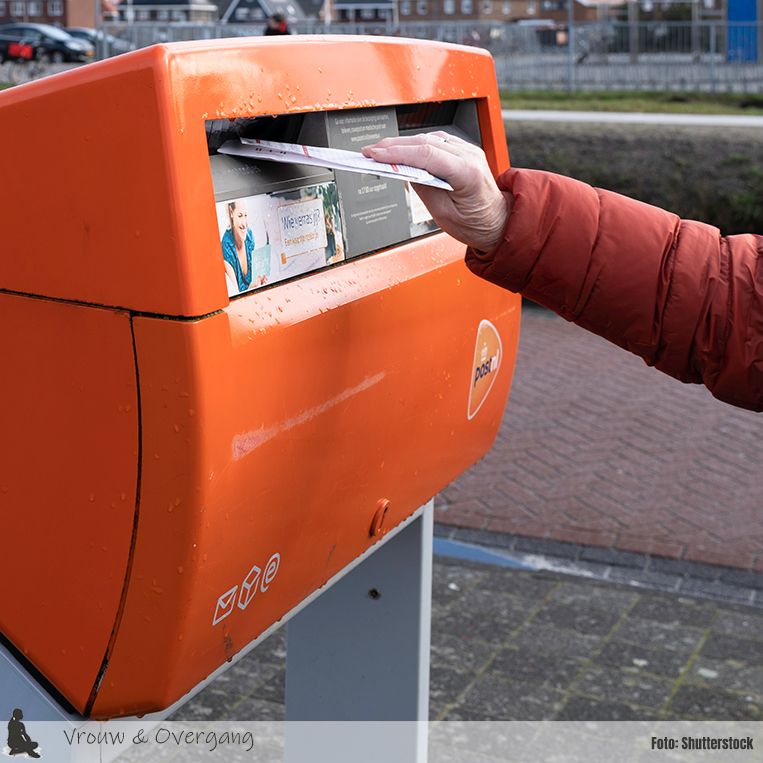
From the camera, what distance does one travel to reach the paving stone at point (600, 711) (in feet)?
9.55

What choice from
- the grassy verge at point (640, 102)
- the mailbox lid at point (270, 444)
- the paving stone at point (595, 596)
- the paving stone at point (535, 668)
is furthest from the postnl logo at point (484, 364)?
the grassy verge at point (640, 102)

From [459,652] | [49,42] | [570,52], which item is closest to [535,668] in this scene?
[459,652]

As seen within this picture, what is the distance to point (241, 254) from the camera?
1.19 m

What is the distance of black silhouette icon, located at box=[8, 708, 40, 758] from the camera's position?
126cm

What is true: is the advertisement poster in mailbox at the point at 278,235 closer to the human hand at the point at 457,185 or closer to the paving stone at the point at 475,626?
the human hand at the point at 457,185

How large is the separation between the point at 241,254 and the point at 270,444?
0.24 meters

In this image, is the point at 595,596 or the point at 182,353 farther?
the point at 595,596

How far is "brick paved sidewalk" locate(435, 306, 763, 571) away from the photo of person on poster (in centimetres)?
308

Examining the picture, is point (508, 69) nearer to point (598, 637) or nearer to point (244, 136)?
point (598, 637)

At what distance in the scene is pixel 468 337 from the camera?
1759 millimetres

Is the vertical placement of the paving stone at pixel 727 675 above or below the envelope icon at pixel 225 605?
below

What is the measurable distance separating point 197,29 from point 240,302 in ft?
45.8

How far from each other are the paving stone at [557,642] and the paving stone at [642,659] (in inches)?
2.0

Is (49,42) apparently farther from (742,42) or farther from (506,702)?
(506,702)
